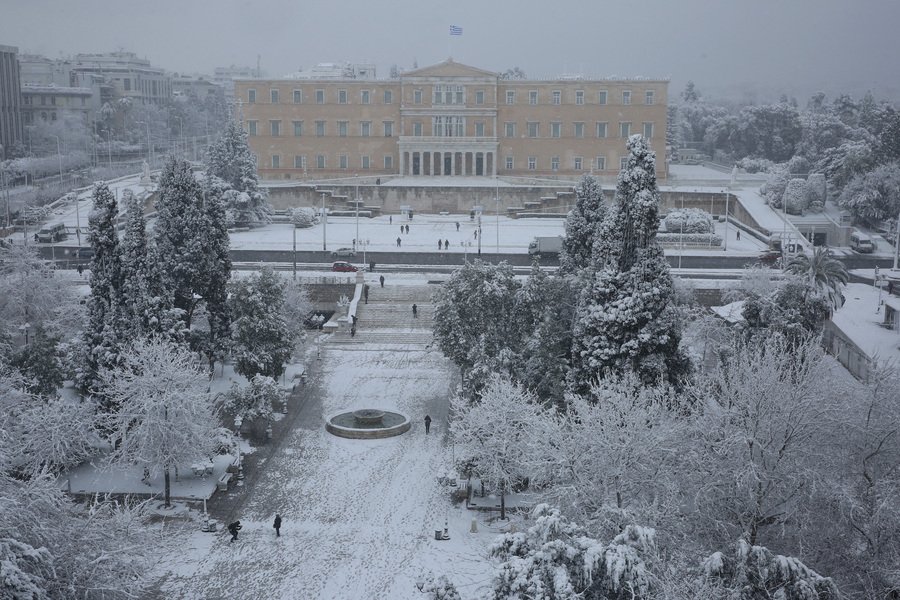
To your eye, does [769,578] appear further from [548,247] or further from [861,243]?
[861,243]

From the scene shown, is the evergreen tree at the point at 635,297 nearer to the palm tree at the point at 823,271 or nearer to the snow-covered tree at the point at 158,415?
the snow-covered tree at the point at 158,415

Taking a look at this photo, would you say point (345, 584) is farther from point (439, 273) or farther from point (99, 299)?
point (439, 273)

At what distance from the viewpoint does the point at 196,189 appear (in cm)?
→ 3203

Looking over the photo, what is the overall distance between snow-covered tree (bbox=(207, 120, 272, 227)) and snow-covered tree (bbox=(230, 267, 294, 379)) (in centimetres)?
2648

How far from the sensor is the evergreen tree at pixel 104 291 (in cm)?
2511

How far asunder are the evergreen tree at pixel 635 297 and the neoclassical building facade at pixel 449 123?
45.7 meters

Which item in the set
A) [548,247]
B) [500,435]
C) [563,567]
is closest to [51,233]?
[548,247]

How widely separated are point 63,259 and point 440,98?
1155 inches

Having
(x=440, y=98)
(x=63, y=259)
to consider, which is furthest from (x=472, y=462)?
(x=440, y=98)

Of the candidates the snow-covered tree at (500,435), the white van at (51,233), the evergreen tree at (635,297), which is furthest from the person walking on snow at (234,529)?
the white van at (51,233)

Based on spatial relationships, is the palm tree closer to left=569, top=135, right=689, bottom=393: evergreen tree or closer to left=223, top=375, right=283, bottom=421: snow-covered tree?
left=569, top=135, right=689, bottom=393: evergreen tree

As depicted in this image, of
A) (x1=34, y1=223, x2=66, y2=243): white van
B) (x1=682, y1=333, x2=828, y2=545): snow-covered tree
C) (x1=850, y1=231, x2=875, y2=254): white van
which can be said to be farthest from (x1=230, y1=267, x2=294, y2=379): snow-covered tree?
(x1=850, y1=231, x2=875, y2=254): white van

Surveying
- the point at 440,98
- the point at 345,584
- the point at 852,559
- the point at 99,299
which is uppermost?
the point at 440,98

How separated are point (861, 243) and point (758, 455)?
38.3 metres
